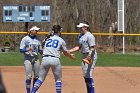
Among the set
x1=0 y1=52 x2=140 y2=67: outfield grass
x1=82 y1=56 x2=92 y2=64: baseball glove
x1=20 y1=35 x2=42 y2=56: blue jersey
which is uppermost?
x1=20 y1=35 x2=42 y2=56: blue jersey

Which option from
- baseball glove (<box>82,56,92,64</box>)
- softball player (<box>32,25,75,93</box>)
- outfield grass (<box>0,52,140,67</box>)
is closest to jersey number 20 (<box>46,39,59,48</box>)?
softball player (<box>32,25,75,93</box>)

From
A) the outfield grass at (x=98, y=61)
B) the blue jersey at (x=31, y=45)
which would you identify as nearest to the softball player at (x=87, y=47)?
the blue jersey at (x=31, y=45)

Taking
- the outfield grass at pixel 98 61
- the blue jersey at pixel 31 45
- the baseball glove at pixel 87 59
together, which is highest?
the blue jersey at pixel 31 45

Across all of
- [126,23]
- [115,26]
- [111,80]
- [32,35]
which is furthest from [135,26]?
[32,35]

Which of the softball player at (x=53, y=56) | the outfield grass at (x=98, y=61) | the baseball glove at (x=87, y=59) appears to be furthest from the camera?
the outfield grass at (x=98, y=61)

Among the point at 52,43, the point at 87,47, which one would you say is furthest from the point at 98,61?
the point at 52,43

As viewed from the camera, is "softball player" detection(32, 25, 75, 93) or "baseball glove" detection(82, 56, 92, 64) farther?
→ "baseball glove" detection(82, 56, 92, 64)

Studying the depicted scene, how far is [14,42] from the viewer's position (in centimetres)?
3266

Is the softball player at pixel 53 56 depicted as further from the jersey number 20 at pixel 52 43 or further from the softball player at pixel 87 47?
the softball player at pixel 87 47

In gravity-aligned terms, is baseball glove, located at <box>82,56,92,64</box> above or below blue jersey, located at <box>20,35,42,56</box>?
below

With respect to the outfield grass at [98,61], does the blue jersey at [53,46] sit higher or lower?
higher

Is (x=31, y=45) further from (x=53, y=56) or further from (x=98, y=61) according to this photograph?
(x=98, y=61)

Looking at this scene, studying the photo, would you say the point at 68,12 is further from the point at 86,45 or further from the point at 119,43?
the point at 86,45

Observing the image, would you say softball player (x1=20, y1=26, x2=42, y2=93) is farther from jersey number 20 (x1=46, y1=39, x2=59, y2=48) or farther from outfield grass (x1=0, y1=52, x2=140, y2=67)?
outfield grass (x1=0, y1=52, x2=140, y2=67)
